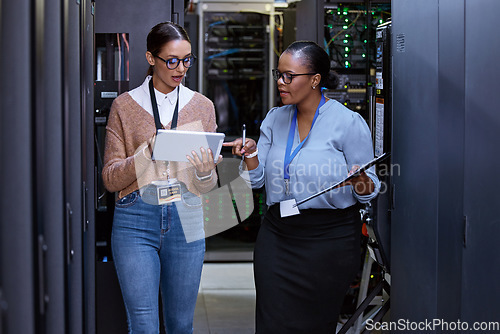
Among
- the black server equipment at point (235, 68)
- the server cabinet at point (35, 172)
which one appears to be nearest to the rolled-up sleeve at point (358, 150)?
the server cabinet at point (35, 172)

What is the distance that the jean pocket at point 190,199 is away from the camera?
2.70 metres

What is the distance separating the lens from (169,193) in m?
2.66

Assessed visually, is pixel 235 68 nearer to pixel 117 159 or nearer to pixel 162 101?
pixel 162 101

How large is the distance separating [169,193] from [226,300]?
2726 millimetres

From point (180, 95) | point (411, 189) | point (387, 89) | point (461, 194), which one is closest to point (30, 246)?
point (180, 95)

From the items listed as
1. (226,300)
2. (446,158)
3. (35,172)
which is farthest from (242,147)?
(226,300)

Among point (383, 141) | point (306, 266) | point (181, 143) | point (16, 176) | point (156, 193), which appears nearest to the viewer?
point (16, 176)

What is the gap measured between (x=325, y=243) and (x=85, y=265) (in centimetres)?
98

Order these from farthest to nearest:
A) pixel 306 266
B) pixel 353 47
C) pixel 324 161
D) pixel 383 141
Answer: pixel 353 47, pixel 383 141, pixel 306 266, pixel 324 161

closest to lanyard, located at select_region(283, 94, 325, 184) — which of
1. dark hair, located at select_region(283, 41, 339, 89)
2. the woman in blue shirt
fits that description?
the woman in blue shirt

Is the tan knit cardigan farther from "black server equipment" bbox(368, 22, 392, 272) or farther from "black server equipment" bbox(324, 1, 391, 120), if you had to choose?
"black server equipment" bbox(324, 1, 391, 120)

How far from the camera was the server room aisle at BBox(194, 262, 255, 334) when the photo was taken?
179 inches

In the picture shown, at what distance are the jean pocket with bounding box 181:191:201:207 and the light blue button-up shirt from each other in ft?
0.81

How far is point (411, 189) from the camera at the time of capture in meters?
3.07
